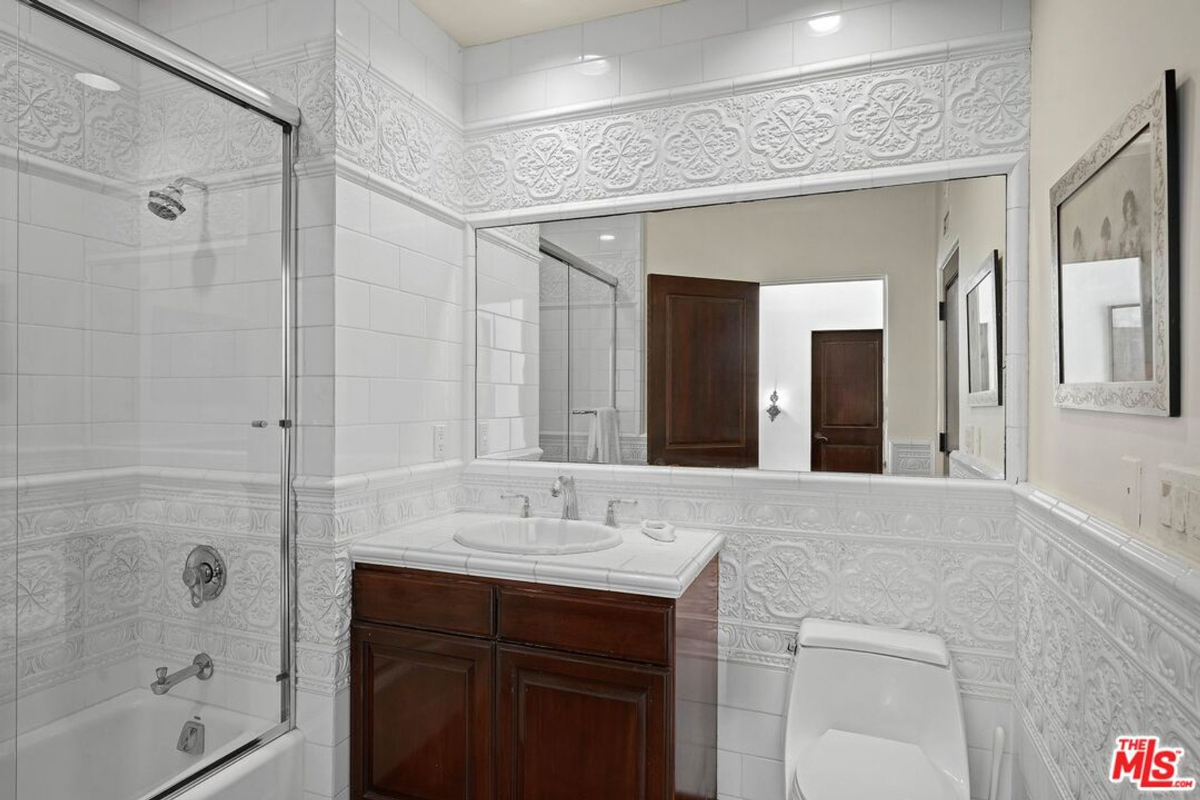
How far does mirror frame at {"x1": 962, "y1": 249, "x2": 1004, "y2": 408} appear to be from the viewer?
1996mm

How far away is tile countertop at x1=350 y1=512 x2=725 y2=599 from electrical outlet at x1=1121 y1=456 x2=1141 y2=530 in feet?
3.03

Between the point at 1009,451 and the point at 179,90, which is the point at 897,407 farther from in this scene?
the point at 179,90

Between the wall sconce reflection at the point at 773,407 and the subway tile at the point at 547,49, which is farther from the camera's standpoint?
the subway tile at the point at 547,49

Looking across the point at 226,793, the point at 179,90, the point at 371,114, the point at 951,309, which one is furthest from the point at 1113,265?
the point at 226,793

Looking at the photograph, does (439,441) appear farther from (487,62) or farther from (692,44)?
(692,44)

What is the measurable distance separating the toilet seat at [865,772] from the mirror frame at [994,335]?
98 cm

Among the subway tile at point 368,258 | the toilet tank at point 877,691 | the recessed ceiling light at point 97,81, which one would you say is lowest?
the toilet tank at point 877,691

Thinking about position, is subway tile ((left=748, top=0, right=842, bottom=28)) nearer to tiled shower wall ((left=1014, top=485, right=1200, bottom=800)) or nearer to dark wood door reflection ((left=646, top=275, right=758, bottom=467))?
dark wood door reflection ((left=646, top=275, right=758, bottom=467))

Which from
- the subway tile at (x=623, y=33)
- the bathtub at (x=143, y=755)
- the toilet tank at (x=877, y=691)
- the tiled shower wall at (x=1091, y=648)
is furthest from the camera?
the subway tile at (x=623, y=33)

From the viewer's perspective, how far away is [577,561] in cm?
188

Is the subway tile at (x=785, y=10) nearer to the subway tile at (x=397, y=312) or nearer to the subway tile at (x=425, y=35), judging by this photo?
the subway tile at (x=425, y=35)

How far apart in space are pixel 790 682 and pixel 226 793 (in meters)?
1.59

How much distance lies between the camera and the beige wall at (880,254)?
2.11m

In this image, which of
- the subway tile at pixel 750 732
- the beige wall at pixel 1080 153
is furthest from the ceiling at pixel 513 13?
the subway tile at pixel 750 732
